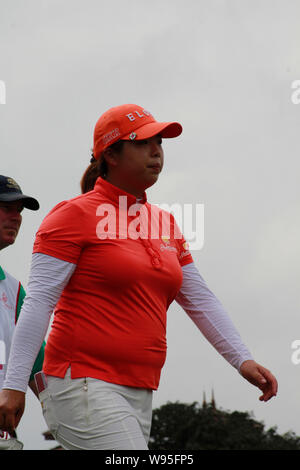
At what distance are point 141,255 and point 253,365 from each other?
1.01m

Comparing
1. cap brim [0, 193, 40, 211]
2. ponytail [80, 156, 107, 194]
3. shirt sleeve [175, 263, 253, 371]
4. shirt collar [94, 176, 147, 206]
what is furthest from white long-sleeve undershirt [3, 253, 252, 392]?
cap brim [0, 193, 40, 211]

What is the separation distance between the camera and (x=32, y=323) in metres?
4.17

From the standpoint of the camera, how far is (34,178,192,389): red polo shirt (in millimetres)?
4164

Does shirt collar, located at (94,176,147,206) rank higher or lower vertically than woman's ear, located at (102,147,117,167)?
lower

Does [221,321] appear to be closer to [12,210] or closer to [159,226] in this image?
[159,226]

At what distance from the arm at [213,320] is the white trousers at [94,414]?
2.65ft

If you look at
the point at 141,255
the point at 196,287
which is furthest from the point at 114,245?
the point at 196,287

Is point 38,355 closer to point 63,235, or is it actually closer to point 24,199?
point 24,199

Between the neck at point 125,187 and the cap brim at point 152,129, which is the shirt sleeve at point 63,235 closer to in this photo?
the neck at point 125,187

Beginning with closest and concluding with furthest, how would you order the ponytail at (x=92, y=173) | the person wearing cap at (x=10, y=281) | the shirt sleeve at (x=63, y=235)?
the shirt sleeve at (x=63, y=235)
the ponytail at (x=92, y=173)
the person wearing cap at (x=10, y=281)

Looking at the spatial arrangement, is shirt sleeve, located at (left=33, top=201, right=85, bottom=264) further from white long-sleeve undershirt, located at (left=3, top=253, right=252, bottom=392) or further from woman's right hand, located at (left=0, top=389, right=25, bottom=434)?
woman's right hand, located at (left=0, top=389, right=25, bottom=434)

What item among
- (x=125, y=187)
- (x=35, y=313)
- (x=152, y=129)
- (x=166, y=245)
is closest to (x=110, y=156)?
(x=125, y=187)

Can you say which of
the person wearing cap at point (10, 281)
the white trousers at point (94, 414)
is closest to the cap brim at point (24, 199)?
the person wearing cap at point (10, 281)

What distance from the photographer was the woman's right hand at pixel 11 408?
3.96m
